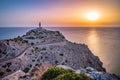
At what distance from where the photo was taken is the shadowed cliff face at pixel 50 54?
13250 millimetres

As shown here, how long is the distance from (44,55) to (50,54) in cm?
52

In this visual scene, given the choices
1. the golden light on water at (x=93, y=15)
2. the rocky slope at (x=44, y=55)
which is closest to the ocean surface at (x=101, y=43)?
the rocky slope at (x=44, y=55)

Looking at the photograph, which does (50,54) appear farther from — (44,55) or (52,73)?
(52,73)

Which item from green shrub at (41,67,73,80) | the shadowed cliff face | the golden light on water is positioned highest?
the golden light on water

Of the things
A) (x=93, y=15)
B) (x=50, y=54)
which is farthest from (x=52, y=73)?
(x=50, y=54)

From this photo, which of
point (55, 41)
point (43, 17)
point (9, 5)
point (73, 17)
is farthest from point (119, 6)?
point (55, 41)

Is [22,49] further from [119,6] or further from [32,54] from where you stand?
[119,6]

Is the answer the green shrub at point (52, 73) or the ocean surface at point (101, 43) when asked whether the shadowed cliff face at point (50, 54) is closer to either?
the ocean surface at point (101, 43)

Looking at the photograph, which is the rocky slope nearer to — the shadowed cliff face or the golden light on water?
the shadowed cliff face

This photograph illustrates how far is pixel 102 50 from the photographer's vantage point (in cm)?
1767

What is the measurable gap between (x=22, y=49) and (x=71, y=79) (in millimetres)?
10703

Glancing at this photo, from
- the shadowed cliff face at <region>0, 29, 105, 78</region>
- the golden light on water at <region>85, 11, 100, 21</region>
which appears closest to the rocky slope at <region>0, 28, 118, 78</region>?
the shadowed cliff face at <region>0, 29, 105, 78</region>

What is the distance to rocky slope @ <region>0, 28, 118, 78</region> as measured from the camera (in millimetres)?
12805

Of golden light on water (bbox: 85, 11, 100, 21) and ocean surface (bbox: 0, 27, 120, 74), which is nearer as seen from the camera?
golden light on water (bbox: 85, 11, 100, 21)
